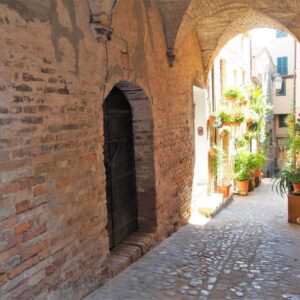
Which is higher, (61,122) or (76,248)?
(61,122)

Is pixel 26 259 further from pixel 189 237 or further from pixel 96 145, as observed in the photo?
pixel 189 237

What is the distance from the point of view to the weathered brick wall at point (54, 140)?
2924 mm

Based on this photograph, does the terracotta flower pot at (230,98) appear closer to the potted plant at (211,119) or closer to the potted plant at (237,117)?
the potted plant at (237,117)

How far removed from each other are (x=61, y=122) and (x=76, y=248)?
49.7 inches

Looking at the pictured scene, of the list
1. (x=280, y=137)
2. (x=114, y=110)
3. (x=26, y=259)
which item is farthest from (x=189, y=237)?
(x=280, y=137)

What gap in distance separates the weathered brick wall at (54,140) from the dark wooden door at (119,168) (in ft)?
1.83

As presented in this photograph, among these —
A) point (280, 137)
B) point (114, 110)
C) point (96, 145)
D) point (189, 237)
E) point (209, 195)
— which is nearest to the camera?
point (96, 145)

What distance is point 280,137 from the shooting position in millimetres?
26656

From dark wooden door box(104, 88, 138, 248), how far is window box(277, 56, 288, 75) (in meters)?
23.2

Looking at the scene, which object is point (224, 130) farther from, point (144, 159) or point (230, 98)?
Answer: point (144, 159)

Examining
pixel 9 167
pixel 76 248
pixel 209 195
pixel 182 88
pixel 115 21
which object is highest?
pixel 115 21

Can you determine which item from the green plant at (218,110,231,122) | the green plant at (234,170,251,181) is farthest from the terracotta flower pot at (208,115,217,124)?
the green plant at (234,170,251,181)

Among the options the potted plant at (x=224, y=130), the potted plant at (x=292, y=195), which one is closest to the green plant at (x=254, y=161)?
the potted plant at (x=224, y=130)

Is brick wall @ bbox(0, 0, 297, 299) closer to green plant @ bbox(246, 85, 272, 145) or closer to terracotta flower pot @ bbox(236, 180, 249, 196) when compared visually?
terracotta flower pot @ bbox(236, 180, 249, 196)
